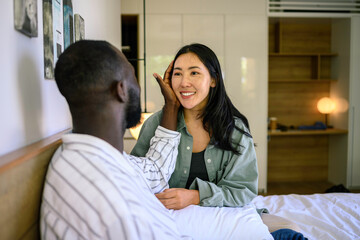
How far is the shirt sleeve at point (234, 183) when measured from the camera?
1339 mm

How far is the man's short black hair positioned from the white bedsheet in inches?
53.8

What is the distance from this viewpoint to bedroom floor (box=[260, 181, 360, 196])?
4.35 metres

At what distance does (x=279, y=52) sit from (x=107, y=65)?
418cm

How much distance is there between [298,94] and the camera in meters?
4.89

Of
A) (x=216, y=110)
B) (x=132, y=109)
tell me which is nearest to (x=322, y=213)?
(x=216, y=110)

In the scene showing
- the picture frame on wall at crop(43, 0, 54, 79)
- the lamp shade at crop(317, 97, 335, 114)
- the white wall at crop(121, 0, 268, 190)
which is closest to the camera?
the picture frame on wall at crop(43, 0, 54, 79)

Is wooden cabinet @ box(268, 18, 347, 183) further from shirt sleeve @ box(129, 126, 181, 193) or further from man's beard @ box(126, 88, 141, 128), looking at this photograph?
man's beard @ box(126, 88, 141, 128)

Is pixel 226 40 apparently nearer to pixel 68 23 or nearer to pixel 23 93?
pixel 68 23

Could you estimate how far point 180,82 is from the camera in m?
1.45

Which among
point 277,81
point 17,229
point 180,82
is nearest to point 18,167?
point 17,229

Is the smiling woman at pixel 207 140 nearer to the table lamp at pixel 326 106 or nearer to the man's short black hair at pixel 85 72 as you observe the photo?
the man's short black hair at pixel 85 72

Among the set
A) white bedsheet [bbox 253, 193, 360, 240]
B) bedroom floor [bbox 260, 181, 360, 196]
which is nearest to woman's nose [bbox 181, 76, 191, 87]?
white bedsheet [bbox 253, 193, 360, 240]

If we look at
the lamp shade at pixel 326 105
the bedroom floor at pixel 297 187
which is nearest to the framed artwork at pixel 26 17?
the bedroom floor at pixel 297 187

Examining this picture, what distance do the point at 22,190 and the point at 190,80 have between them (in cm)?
88
